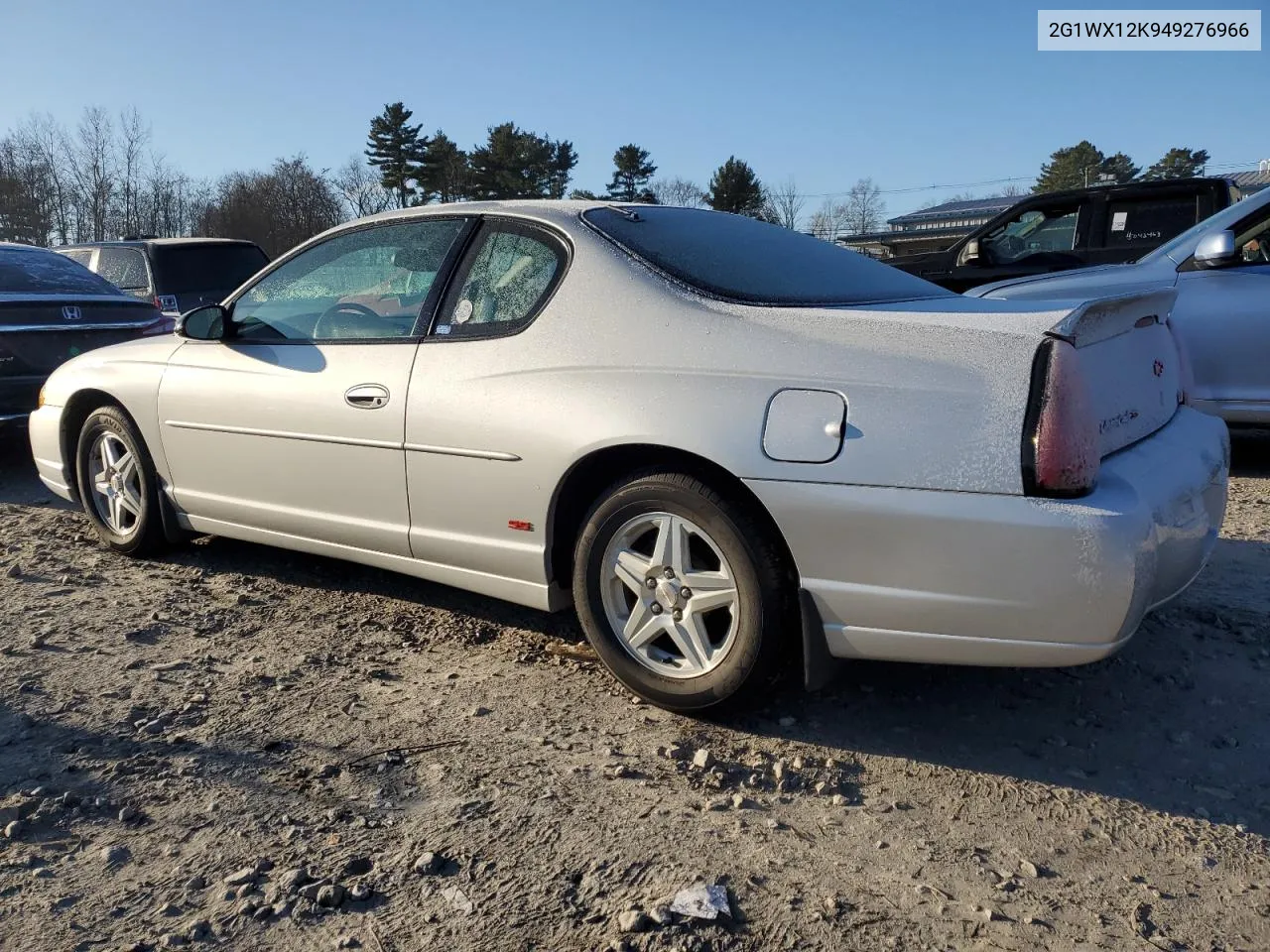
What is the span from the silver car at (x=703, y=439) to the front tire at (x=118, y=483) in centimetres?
40

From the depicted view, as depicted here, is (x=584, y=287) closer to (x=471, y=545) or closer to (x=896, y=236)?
(x=471, y=545)

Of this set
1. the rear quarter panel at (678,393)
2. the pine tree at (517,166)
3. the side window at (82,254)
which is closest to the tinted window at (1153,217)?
the rear quarter panel at (678,393)

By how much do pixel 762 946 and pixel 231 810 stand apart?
4.36ft

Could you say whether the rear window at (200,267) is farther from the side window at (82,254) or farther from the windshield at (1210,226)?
the windshield at (1210,226)

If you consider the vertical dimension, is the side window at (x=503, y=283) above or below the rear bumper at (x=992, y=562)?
above

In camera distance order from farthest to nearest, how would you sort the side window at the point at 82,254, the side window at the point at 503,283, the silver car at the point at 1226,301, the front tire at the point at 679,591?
the side window at the point at 82,254, the silver car at the point at 1226,301, the side window at the point at 503,283, the front tire at the point at 679,591

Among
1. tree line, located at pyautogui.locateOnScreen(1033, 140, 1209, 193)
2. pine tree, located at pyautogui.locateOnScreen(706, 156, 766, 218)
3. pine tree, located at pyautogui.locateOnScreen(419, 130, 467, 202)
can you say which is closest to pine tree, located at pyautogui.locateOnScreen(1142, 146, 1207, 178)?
tree line, located at pyautogui.locateOnScreen(1033, 140, 1209, 193)

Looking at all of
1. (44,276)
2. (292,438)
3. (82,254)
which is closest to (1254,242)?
(292,438)

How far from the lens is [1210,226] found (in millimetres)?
5957

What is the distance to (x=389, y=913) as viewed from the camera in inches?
81.3

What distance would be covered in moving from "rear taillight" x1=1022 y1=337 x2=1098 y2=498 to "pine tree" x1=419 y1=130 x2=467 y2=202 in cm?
4990

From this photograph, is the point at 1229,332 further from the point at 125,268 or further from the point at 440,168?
the point at 440,168

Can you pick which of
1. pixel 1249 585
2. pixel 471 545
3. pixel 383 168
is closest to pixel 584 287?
pixel 471 545

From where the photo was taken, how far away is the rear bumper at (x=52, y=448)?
4.80m
